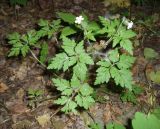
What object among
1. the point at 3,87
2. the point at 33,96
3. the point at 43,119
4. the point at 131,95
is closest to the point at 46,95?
the point at 33,96

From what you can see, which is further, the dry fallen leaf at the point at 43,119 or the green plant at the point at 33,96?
the green plant at the point at 33,96

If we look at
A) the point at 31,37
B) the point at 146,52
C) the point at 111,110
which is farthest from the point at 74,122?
the point at 146,52

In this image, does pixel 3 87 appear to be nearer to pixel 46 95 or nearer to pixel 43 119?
pixel 46 95

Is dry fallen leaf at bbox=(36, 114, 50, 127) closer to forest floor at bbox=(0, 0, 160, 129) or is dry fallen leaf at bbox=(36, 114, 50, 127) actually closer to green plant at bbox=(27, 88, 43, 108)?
forest floor at bbox=(0, 0, 160, 129)

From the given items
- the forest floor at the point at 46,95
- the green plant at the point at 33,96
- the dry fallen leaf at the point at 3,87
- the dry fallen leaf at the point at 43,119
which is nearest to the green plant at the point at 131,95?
the forest floor at the point at 46,95

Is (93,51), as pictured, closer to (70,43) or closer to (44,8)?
(70,43)

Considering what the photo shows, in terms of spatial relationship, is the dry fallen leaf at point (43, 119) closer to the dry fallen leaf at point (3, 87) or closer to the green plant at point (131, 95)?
the dry fallen leaf at point (3, 87)
